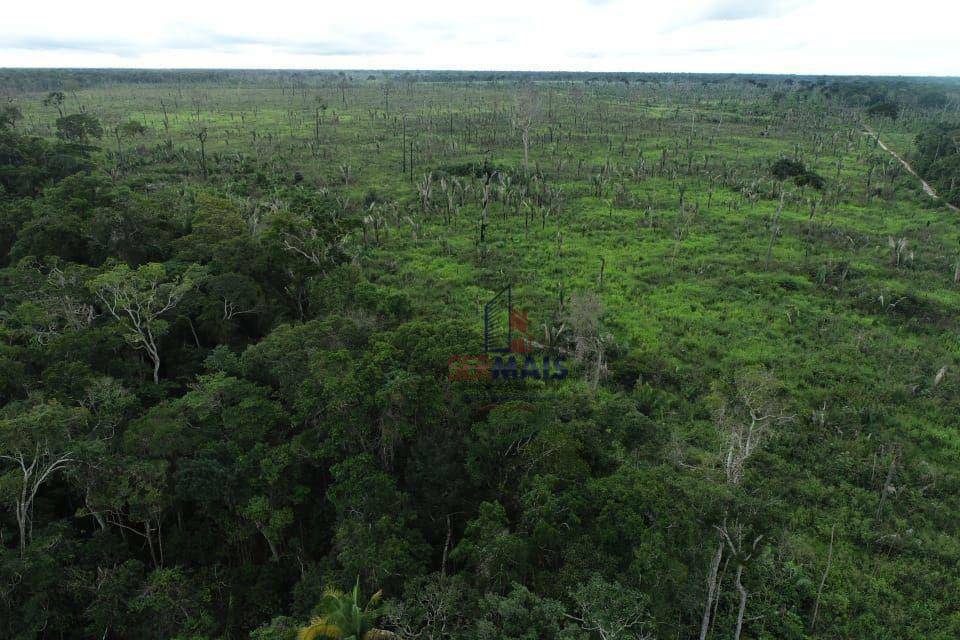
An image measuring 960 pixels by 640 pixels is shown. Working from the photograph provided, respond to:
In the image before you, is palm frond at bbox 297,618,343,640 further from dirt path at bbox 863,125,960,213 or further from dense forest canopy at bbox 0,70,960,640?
dirt path at bbox 863,125,960,213

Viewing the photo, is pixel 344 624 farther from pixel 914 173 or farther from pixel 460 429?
pixel 914 173

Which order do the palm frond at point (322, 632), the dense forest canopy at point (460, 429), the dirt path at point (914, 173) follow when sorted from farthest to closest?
the dirt path at point (914, 173) → the dense forest canopy at point (460, 429) → the palm frond at point (322, 632)

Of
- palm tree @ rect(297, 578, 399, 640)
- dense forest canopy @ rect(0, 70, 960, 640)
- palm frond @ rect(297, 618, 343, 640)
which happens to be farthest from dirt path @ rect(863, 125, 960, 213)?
palm frond @ rect(297, 618, 343, 640)

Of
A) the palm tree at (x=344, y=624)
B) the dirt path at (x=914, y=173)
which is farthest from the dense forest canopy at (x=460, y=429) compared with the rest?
the dirt path at (x=914, y=173)

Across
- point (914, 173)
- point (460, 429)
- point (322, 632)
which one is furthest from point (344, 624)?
point (914, 173)

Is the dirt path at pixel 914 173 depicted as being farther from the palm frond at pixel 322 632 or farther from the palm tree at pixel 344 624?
the palm frond at pixel 322 632

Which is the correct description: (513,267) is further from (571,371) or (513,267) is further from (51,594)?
(51,594)
